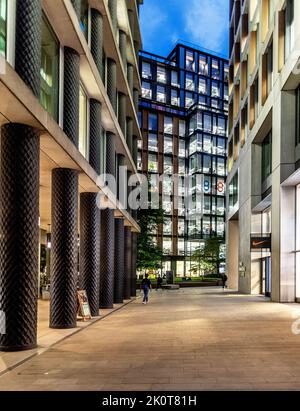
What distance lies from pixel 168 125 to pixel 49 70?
65812 mm

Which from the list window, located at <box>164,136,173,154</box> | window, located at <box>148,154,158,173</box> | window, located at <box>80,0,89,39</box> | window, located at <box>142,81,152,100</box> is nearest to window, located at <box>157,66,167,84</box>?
window, located at <box>142,81,152,100</box>

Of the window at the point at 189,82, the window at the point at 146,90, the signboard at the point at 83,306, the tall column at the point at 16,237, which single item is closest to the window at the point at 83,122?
the signboard at the point at 83,306

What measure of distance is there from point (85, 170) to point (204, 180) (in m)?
64.2

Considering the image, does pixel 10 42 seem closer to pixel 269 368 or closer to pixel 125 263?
pixel 269 368

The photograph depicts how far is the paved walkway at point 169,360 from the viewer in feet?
26.3

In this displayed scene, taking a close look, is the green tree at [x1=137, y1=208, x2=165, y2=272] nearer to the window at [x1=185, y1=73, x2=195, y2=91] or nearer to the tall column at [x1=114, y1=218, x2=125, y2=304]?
the tall column at [x1=114, y1=218, x2=125, y2=304]

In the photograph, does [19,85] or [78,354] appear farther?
[78,354]

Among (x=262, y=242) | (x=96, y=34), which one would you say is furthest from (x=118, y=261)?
(x=96, y=34)

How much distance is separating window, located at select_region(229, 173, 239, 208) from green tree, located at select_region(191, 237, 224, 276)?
21563 millimetres

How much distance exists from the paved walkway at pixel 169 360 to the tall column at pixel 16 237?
3.14 ft

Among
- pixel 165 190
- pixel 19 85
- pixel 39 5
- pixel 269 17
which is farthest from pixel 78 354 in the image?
pixel 165 190

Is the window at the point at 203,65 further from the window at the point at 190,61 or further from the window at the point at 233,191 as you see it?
the window at the point at 233,191

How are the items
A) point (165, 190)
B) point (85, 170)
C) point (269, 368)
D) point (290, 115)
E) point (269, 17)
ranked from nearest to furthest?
point (269, 368) → point (85, 170) → point (290, 115) → point (269, 17) → point (165, 190)

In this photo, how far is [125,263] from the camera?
106 feet
